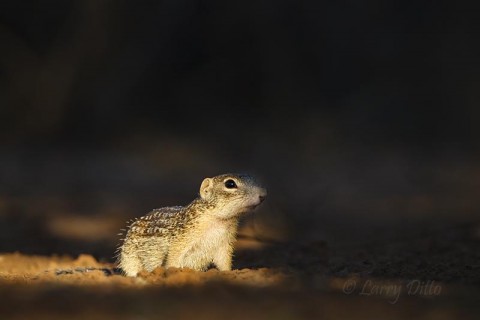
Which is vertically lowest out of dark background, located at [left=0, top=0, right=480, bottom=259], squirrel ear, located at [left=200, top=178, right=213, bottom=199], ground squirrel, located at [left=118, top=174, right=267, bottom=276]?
ground squirrel, located at [left=118, top=174, right=267, bottom=276]

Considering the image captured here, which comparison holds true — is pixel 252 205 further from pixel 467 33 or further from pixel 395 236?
pixel 467 33
